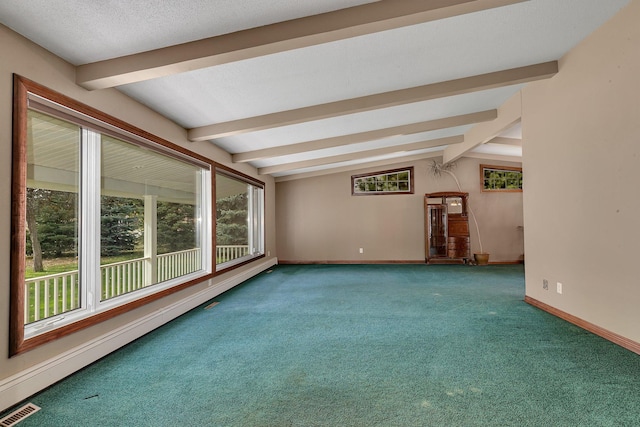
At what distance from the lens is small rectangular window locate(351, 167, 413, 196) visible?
7797 mm

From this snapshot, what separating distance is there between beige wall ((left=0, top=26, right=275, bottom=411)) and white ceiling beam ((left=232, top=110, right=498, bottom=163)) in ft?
7.11

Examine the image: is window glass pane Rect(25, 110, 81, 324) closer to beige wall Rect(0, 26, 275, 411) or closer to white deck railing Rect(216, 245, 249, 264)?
beige wall Rect(0, 26, 275, 411)

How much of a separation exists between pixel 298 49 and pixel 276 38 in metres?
0.41

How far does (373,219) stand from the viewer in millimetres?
7797

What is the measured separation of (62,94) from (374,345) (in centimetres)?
304

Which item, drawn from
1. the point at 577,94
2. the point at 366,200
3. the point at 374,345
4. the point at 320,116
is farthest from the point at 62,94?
the point at 366,200

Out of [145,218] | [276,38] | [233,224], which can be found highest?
[276,38]

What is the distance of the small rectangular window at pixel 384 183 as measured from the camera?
25.6 feet

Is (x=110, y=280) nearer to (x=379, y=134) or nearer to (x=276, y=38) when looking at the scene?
(x=276, y=38)

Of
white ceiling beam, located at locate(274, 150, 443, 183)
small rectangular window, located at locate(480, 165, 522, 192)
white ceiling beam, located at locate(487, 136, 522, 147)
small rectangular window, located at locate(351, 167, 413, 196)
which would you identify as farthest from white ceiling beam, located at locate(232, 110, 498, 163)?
small rectangular window, located at locate(480, 165, 522, 192)

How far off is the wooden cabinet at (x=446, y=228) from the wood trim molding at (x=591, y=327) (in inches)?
132

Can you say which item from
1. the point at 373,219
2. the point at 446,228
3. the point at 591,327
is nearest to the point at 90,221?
the point at 591,327

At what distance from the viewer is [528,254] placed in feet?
12.9

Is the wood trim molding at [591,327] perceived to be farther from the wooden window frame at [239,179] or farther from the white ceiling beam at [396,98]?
the wooden window frame at [239,179]
